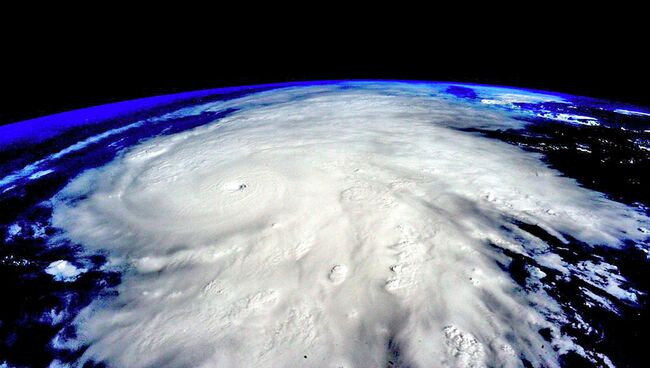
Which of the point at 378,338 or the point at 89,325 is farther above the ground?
the point at 378,338

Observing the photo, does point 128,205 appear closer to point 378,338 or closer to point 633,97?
point 378,338

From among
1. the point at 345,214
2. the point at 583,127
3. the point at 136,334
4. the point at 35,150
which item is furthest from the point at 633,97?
the point at 35,150

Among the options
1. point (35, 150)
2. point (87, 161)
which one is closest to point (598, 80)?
point (87, 161)

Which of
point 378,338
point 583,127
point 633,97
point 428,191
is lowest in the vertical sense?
point 378,338

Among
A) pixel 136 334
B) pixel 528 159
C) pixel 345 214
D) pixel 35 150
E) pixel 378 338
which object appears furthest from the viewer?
pixel 35 150

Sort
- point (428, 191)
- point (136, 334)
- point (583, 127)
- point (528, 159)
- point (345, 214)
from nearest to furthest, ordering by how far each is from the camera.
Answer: point (136, 334), point (345, 214), point (428, 191), point (528, 159), point (583, 127)

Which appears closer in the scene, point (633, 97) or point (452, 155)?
point (452, 155)

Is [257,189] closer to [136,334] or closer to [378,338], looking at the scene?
[136,334]
